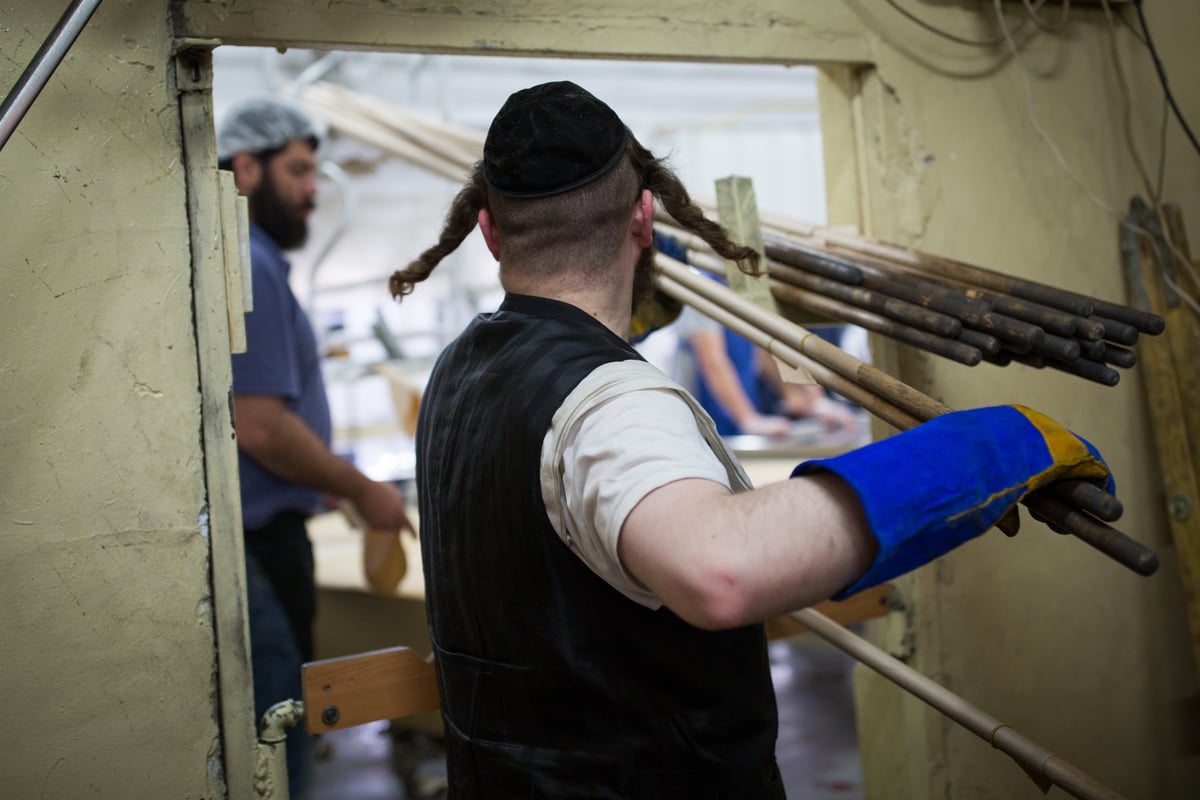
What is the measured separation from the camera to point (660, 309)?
5.98ft

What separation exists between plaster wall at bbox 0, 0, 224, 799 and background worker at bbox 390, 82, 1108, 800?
37cm

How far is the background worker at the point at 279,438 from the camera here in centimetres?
212

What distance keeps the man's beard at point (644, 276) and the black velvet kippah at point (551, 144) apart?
0.66 feet

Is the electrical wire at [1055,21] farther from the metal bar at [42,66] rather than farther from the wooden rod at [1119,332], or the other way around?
the metal bar at [42,66]

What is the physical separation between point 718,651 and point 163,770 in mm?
812

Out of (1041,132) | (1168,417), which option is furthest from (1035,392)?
(1041,132)

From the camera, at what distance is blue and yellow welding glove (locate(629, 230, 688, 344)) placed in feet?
5.86

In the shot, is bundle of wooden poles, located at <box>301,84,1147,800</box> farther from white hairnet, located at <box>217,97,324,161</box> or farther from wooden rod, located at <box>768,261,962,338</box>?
white hairnet, located at <box>217,97,324,161</box>

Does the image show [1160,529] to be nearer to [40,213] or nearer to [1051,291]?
[1051,291]

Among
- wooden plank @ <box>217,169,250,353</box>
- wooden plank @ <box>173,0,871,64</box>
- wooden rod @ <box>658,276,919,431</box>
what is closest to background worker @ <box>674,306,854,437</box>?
Answer: wooden plank @ <box>173,0,871,64</box>

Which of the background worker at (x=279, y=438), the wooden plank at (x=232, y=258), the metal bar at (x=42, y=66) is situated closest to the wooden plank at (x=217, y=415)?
the wooden plank at (x=232, y=258)

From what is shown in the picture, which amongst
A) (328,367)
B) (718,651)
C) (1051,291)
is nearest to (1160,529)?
(1051,291)

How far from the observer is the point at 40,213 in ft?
4.30

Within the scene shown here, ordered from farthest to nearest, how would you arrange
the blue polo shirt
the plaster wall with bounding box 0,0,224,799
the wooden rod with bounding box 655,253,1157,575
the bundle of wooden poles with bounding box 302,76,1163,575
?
the blue polo shirt, the plaster wall with bounding box 0,0,224,799, the wooden rod with bounding box 655,253,1157,575, the bundle of wooden poles with bounding box 302,76,1163,575
